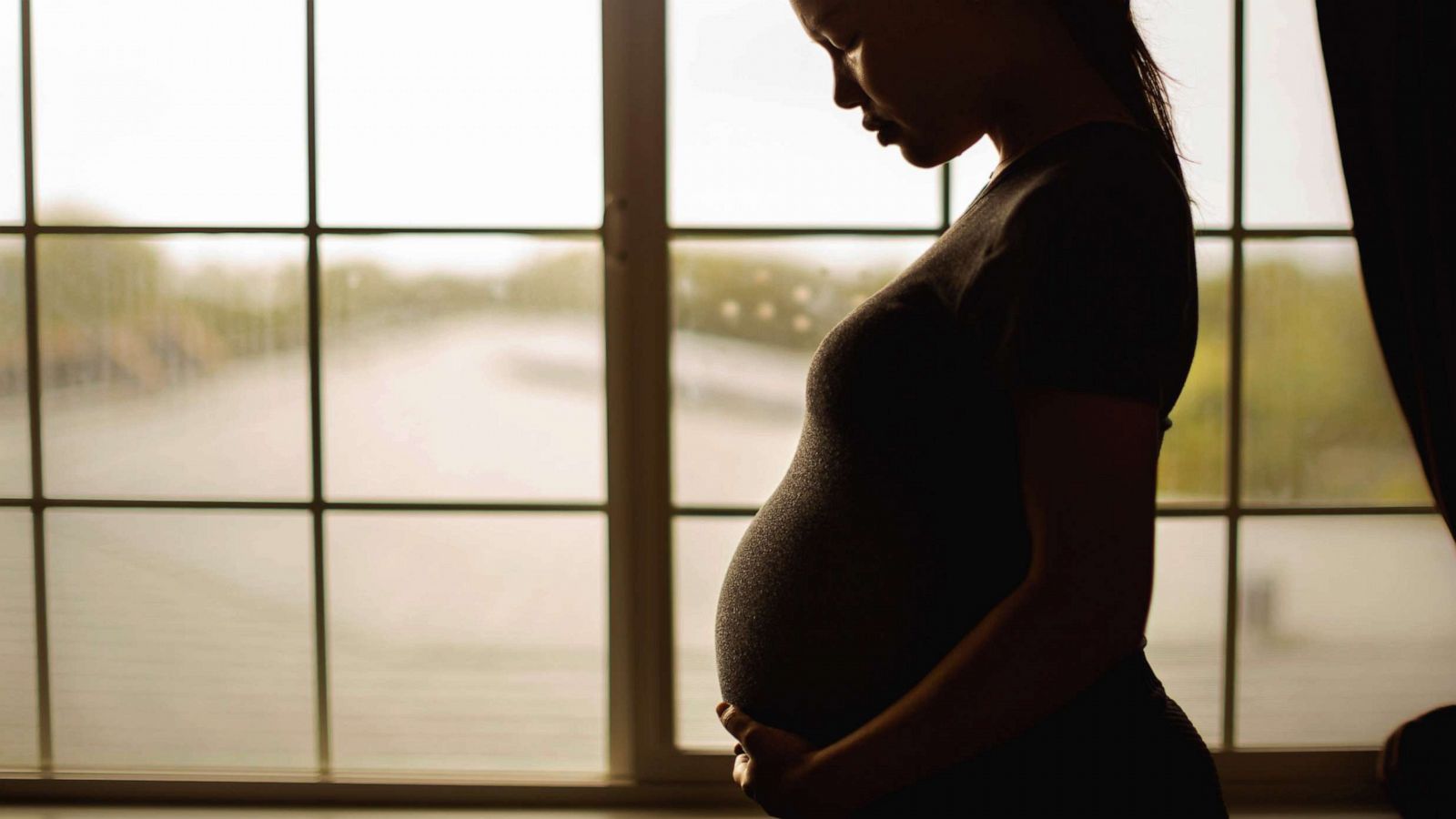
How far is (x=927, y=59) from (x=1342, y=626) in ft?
4.65

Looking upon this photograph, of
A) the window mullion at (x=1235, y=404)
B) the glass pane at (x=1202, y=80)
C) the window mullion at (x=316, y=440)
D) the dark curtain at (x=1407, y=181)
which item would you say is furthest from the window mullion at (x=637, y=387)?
the dark curtain at (x=1407, y=181)

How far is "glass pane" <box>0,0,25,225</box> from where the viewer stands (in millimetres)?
1685

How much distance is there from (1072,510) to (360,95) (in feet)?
4.69

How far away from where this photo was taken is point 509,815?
170cm

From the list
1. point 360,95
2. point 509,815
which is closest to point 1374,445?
point 509,815

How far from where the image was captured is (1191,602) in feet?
5.53

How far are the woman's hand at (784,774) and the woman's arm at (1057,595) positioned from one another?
0.19 feet

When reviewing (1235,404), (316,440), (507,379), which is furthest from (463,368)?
(1235,404)

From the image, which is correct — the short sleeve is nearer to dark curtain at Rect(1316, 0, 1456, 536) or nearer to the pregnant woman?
the pregnant woman

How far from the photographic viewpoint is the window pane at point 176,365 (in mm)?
1697

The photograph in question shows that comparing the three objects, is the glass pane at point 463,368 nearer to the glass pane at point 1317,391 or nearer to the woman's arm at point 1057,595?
the glass pane at point 1317,391

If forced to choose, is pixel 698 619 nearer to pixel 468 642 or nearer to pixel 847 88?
pixel 468 642

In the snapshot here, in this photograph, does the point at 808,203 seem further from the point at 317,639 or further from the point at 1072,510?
the point at 1072,510

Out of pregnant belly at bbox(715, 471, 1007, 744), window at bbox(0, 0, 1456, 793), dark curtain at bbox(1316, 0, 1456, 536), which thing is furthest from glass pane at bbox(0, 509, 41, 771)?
dark curtain at bbox(1316, 0, 1456, 536)
